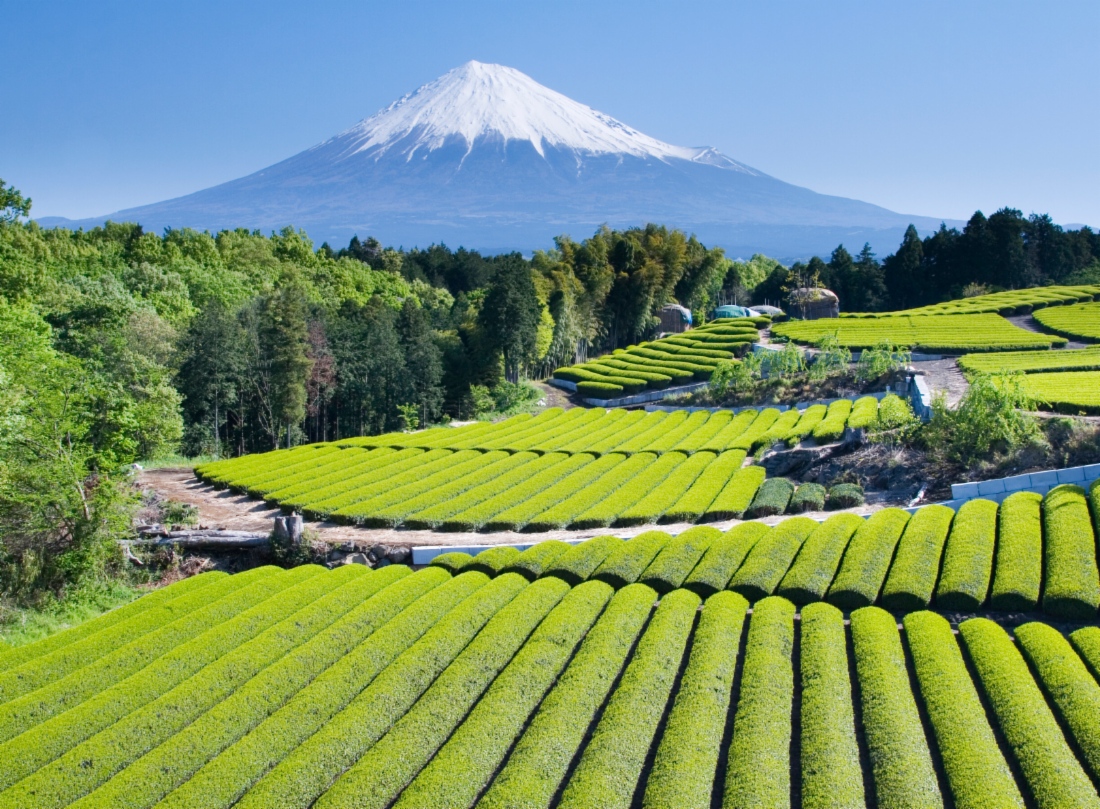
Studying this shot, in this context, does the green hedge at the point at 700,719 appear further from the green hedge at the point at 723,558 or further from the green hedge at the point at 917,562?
the green hedge at the point at 917,562

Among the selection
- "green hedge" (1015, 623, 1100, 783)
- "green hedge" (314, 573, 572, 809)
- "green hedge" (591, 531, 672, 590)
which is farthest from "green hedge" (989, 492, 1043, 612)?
"green hedge" (314, 573, 572, 809)

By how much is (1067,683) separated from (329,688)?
45.1 ft

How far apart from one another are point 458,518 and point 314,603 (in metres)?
7.91

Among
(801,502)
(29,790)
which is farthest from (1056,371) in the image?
Result: (29,790)

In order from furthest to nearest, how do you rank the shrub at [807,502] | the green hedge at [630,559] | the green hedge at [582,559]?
the shrub at [807,502] → the green hedge at [582,559] → the green hedge at [630,559]

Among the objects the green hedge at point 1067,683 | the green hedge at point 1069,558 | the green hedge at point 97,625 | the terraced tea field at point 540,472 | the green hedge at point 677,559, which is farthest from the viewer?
the terraced tea field at point 540,472

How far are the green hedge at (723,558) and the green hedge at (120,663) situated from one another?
36.5 ft

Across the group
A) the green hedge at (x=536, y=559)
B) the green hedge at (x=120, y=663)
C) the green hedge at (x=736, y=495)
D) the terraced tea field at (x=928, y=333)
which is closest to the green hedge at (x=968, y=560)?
the green hedge at (x=736, y=495)

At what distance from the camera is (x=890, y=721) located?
44.0ft

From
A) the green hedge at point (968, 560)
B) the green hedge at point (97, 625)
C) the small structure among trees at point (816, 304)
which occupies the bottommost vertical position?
the green hedge at point (97, 625)

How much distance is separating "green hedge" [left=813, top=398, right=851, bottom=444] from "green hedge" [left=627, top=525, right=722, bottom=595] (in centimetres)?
1116

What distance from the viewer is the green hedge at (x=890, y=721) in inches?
462

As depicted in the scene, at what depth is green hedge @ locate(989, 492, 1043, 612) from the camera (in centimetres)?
1748

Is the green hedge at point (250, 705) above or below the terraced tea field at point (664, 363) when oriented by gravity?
below
